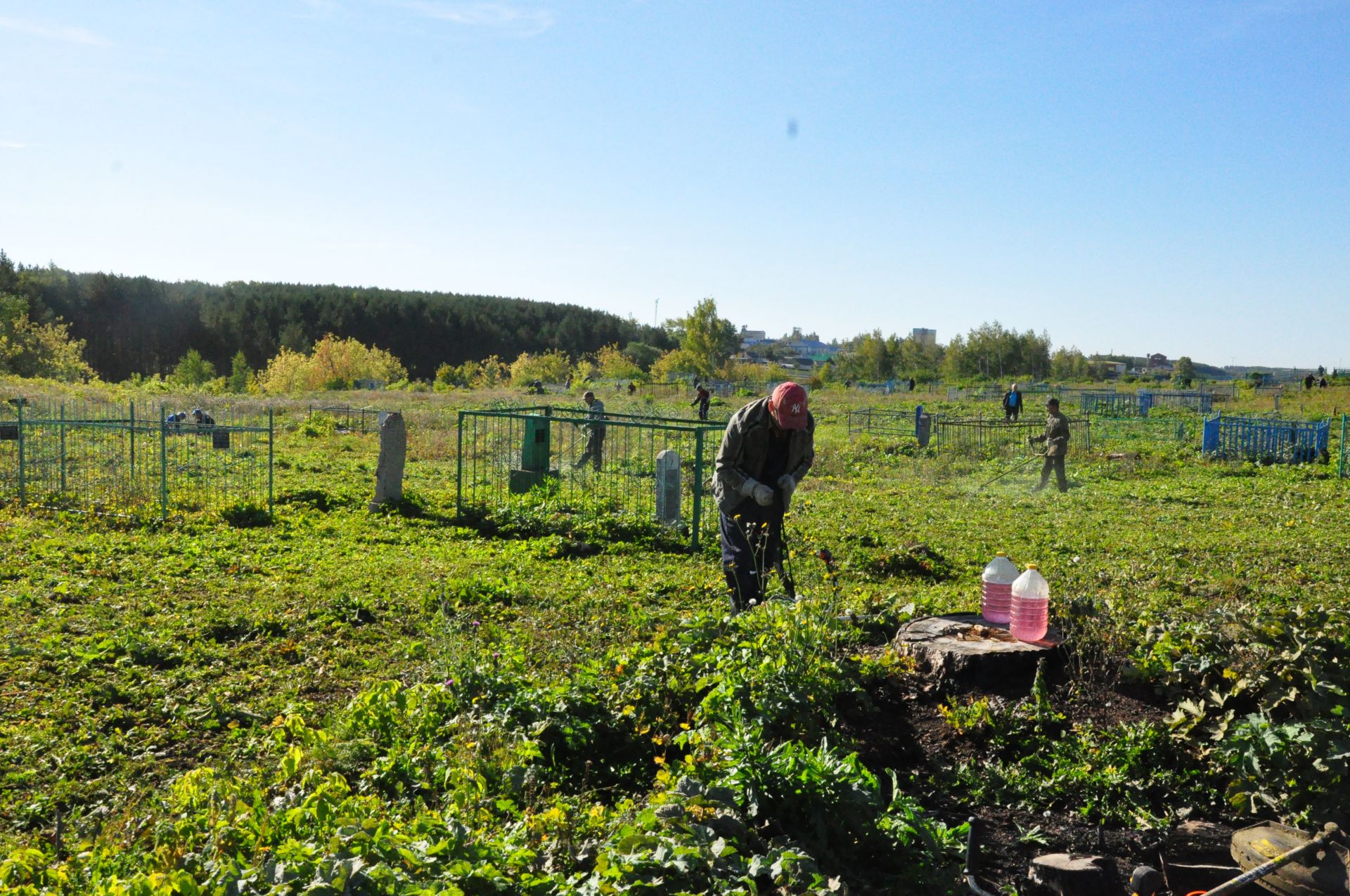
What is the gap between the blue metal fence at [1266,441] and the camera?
20.1 m

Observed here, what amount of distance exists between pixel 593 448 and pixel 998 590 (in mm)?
8739

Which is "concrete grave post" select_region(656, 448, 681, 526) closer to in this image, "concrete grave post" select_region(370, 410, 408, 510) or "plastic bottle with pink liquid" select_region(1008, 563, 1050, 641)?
"concrete grave post" select_region(370, 410, 408, 510)

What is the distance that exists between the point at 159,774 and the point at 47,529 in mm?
7845

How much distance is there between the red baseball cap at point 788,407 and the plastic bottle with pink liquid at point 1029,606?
176 centimetres

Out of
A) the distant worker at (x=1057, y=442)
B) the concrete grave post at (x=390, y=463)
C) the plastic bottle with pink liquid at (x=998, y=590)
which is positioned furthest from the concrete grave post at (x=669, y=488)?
the distant worker at (x=1057, y=442)

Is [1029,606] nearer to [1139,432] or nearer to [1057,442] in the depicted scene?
[1057,442]

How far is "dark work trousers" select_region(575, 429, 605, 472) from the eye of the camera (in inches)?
523

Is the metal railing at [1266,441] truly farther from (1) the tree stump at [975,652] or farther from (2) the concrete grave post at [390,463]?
(1) the tree stump at [975,652]

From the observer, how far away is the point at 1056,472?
16391 millimetres

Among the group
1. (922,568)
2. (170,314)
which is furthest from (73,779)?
(170,314)

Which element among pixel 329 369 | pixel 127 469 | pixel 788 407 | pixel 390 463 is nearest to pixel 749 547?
pixel 788 407

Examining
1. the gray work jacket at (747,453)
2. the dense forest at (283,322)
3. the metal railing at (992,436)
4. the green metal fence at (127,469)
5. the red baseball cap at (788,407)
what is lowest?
the green metal fence at (127,469)

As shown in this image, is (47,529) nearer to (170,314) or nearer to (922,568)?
(922,568)

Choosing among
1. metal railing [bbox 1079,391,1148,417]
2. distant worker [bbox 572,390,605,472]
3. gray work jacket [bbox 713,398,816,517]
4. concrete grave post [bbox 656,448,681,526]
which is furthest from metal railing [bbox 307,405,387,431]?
metal railing [bbox 1079,391,1148,417]
